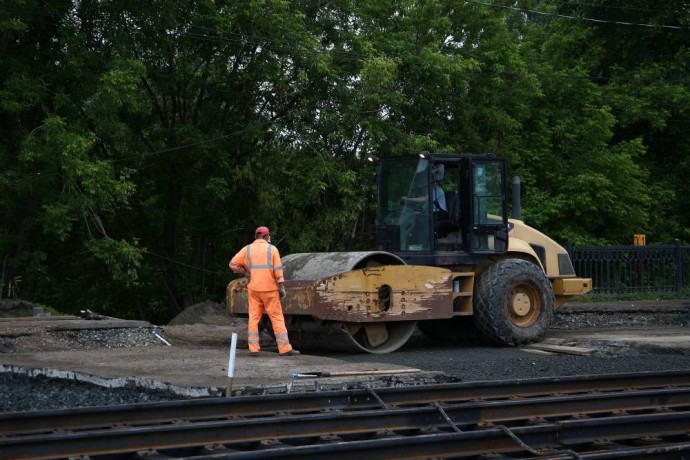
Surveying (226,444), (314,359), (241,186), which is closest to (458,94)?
(241,186)

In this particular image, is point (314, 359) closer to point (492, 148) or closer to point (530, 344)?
point (530, 344)

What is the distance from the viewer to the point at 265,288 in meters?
13.1

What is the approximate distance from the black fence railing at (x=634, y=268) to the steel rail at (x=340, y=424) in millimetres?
Result: 13288

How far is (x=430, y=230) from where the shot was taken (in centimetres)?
1495

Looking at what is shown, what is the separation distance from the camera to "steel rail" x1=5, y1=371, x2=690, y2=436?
25.9 ft

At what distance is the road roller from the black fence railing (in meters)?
6.80

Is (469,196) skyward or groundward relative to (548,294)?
skyward

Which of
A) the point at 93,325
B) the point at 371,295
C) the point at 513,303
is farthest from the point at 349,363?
the point at 93,325

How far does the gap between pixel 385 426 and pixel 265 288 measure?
17.3ft

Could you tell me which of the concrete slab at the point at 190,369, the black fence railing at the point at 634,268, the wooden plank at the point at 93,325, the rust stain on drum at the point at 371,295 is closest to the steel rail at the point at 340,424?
the concrete slab at the point at 190,369

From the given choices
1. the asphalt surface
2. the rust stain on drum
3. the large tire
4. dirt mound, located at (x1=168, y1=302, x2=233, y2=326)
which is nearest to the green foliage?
dirt mound, located at (x1=168, y1=302, x2=233, y2=326)

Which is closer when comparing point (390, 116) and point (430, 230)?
point (430, 230)

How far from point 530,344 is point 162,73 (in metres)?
12.6

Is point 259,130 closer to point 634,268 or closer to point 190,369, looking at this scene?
point 634,268
